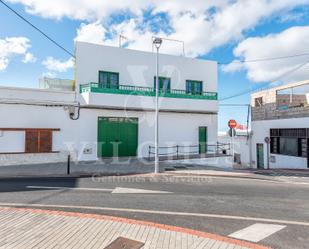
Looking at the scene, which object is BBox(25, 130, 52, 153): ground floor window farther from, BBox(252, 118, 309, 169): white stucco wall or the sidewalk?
BBox(252, 118, 309, 169): white stucco wall

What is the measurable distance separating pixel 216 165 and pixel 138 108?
22.9 feet

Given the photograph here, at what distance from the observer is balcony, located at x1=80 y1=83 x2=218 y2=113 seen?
16156 millimetres

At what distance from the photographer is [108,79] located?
17750mm

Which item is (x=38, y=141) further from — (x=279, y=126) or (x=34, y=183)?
(x=279, y=126)

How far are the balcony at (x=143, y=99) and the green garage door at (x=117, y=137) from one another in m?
1.17

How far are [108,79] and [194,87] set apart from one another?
715 centimetres

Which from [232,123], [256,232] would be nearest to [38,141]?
[232,123]

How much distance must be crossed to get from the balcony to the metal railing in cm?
287

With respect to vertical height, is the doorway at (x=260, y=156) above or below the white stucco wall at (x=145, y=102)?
below

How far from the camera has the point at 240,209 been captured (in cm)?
702

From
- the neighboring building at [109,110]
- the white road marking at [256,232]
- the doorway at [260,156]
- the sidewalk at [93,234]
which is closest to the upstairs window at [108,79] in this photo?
the neighboring building at [109,110]

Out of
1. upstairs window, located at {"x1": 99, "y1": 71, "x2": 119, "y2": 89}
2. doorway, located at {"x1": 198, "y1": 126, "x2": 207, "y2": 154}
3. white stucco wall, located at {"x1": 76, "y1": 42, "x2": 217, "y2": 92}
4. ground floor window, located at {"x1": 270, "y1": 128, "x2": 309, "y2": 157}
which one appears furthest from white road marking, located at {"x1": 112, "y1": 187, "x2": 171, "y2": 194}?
ground floor window, located at {"x1": 270, "y1": 128, "x2": 309, "y2": 157}

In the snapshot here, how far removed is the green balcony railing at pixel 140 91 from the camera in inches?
636

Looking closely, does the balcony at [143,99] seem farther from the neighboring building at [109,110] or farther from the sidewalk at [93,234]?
the sidewalk at [93,234]
